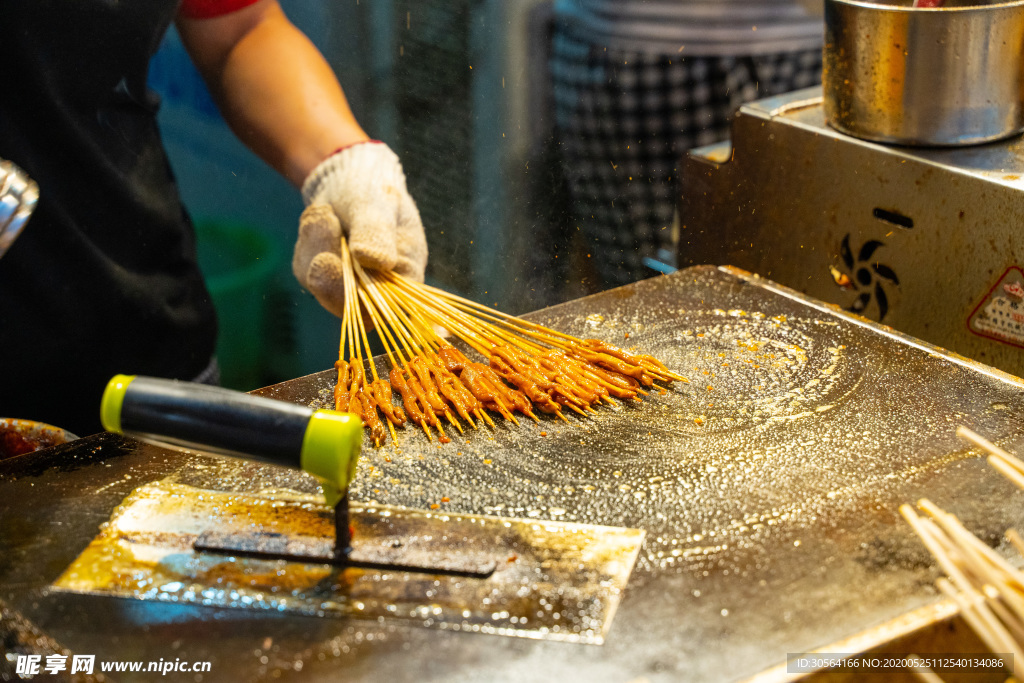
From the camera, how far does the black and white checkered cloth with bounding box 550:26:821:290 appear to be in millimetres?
3533

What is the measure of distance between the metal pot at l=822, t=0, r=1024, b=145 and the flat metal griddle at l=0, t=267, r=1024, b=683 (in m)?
0.49

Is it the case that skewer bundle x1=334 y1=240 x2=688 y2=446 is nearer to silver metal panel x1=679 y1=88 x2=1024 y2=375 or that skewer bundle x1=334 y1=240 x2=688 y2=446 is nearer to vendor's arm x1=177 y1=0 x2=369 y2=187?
vendor's arm x1=177 y1=0 x2=369 y2=187

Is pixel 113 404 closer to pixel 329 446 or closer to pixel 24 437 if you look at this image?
pixel 329 446

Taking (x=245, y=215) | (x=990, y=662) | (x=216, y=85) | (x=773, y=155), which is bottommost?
(x=990, y=662)

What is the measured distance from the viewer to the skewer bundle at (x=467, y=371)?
1.64 m

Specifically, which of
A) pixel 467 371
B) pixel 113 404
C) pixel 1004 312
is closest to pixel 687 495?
pixel 467 371

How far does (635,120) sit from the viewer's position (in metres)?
3.60

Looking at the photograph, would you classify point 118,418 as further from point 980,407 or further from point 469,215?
point 469,215

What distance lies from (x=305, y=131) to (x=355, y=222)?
1.49 feet

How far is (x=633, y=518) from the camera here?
1323mm

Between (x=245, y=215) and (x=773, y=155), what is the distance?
167 cm

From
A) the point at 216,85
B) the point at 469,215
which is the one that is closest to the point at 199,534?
the point at 216,85

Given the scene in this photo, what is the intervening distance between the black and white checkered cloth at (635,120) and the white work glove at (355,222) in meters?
1.35

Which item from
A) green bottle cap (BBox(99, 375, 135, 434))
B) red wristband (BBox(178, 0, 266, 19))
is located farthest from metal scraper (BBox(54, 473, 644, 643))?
red wristband (BBox(178, 0, 266, 19))
